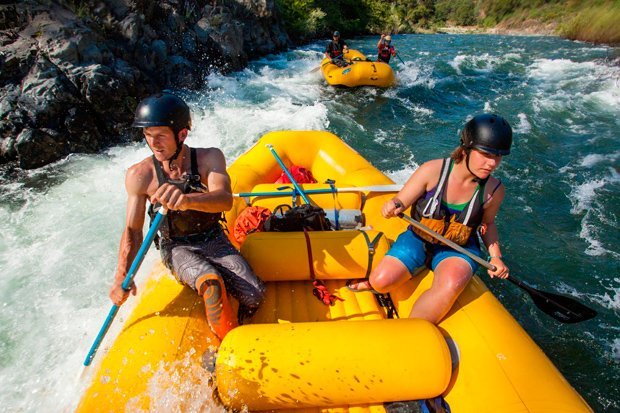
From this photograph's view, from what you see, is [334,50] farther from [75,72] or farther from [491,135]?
[491,135]

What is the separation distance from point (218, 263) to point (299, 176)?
2178 millimetres

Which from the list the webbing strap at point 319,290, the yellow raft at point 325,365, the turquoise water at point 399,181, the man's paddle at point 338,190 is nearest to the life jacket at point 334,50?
the turquoise water at point 399,181

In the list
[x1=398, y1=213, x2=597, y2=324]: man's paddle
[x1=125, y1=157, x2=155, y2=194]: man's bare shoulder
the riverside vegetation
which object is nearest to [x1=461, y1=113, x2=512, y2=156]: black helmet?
[x1=398, y1=213, x2=597, y2=324]: man's paddle

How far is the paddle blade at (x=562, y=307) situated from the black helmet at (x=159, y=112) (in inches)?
95.3

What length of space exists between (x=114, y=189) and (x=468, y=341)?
17.5 ft

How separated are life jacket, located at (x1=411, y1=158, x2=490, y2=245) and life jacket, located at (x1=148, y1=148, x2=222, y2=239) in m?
1.43

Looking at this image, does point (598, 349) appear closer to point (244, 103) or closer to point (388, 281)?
point (388, 281)

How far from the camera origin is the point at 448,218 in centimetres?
258

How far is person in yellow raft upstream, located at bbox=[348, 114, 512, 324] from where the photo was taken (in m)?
2.34

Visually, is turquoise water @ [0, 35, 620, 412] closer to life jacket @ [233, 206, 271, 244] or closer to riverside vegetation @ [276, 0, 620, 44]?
life jacket @ [233, 206, 271, 244]

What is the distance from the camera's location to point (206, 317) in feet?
7.50

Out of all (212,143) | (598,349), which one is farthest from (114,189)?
(598,349)

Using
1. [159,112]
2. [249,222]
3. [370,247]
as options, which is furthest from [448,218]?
[159,112]

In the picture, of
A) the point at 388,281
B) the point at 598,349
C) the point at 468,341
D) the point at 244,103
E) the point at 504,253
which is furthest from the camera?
the point at 244,103
